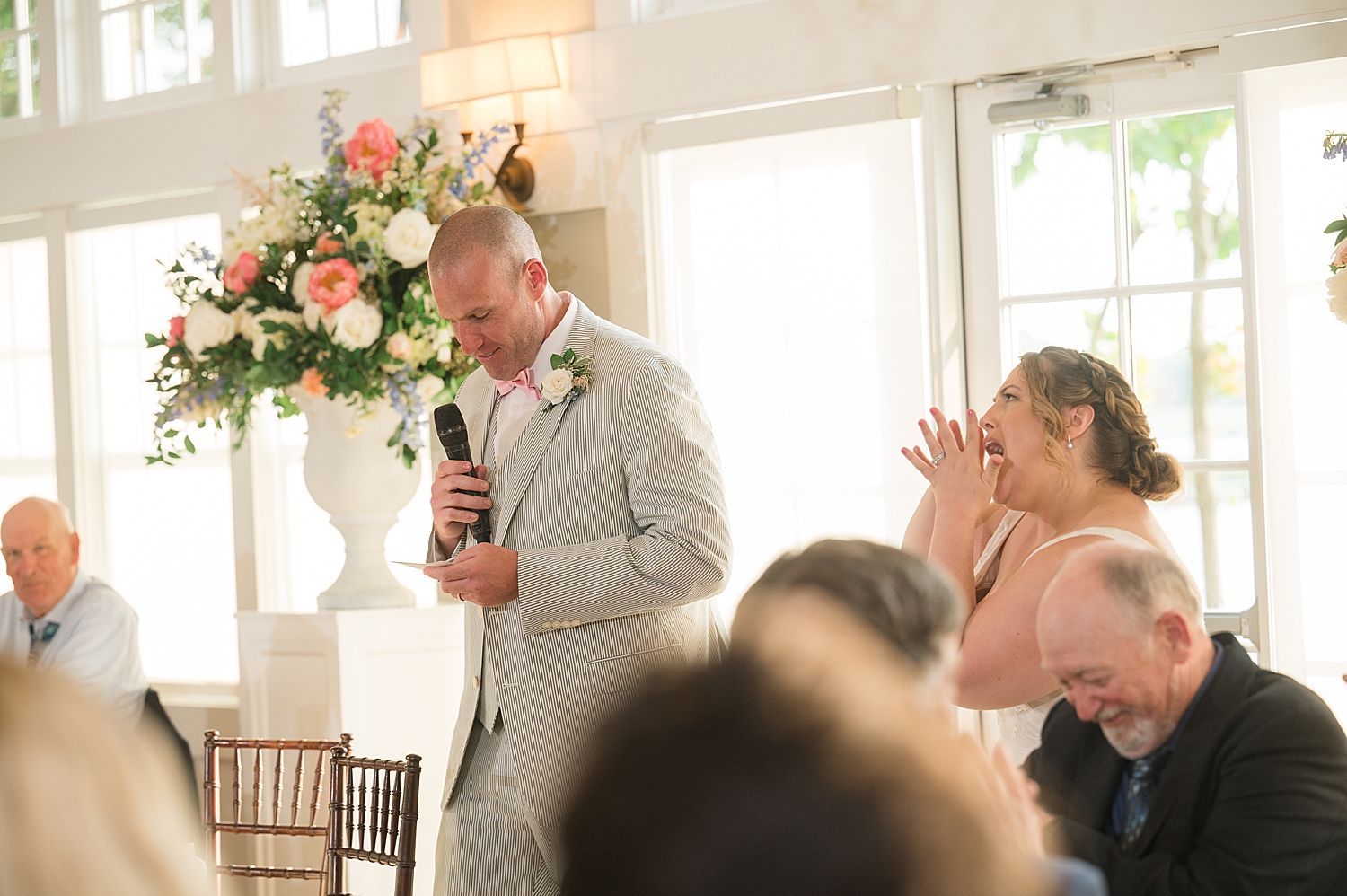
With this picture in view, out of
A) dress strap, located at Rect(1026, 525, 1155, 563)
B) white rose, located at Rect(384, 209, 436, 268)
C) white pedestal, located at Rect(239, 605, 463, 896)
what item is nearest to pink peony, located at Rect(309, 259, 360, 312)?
white rose, located at Rect(384, 209, 436, 268)

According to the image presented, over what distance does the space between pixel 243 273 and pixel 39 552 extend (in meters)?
1.26

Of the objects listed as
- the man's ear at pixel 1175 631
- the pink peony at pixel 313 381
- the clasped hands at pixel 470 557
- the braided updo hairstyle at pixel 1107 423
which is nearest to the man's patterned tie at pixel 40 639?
the pink peony at pixel 313 381

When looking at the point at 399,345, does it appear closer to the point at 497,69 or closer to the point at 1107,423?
the point at 497,69

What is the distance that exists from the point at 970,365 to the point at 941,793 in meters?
2.69

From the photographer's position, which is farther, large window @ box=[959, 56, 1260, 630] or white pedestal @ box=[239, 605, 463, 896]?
white pedestal @ box=[239, 605, 463, 896]

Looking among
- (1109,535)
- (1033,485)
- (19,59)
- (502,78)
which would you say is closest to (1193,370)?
(1033,485)

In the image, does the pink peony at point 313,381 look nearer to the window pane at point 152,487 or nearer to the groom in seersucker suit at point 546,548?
the groom in seersucker suit at point 546,548

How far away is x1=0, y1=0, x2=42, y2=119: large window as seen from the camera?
5.10 meters

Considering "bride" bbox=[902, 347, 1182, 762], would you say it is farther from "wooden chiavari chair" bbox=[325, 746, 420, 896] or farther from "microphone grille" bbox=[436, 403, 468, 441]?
"wooden chiavari chair" bbox=[325, 746, 420, 896]

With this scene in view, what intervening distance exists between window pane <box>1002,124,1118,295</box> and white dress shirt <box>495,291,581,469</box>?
4.31ft

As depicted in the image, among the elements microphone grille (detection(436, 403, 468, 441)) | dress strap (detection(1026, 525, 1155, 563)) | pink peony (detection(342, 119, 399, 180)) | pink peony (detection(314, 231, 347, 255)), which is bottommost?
dress strap (detection(1026, 525, 1155, 563))

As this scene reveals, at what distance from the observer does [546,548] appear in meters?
2.41

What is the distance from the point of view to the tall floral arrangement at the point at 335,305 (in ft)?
11.0

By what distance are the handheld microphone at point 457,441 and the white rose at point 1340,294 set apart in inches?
61.6
